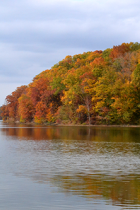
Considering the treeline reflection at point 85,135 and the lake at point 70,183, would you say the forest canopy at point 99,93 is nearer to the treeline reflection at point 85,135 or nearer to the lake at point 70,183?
the treeline reflection at point 85,135

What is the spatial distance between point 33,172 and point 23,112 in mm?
96997

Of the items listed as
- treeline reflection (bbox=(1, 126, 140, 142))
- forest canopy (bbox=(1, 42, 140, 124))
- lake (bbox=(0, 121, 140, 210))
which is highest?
forest canopy (bbox=(1, 42, 140, 124))

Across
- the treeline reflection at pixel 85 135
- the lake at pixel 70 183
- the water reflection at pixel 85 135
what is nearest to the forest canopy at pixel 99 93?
the water reflection at pixel 85 135

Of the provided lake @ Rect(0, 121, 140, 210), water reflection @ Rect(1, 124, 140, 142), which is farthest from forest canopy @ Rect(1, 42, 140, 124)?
lake @ Rect(0, 121, 140, 210)

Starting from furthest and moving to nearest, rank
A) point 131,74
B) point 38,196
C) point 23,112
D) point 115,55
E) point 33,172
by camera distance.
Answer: point 23,112
point 115,55
point 131,74
point 33,172
point 38,196

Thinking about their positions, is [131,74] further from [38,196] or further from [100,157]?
[38,196]

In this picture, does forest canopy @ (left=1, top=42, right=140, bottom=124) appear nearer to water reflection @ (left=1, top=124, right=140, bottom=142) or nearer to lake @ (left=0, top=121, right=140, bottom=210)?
water reflection @ (left=1, top=124, right=140, bottom=142)

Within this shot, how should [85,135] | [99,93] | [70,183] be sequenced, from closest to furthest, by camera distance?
[70,183] < [85,135] < [99,93]

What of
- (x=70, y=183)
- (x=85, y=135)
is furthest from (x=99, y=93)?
(x=70, y=183)

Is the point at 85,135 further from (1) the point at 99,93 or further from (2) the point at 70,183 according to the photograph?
(1) the point at 99,93

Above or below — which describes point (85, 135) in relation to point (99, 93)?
below

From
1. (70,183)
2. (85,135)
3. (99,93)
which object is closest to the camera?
(70,183)

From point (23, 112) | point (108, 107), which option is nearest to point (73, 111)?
point (108, 107)

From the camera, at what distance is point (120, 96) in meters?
72.1
